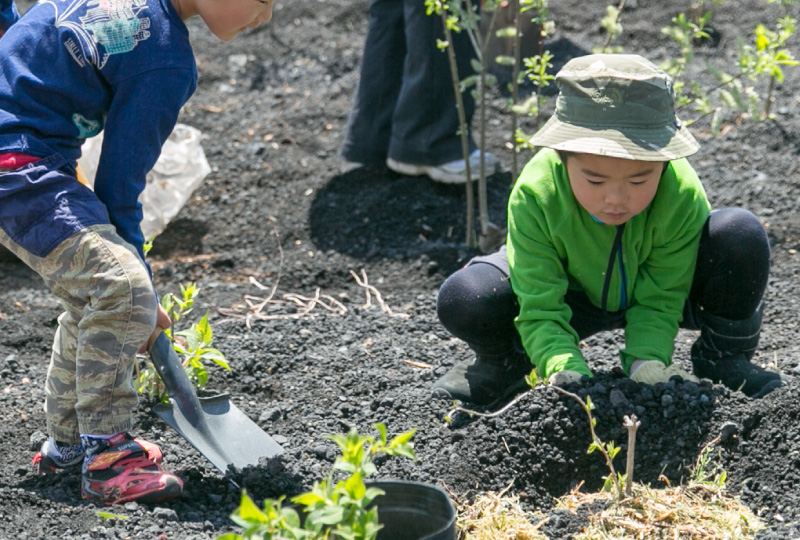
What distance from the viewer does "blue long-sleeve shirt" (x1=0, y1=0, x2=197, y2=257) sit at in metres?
2.17

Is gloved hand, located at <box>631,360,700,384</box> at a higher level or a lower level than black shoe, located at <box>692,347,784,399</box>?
higher

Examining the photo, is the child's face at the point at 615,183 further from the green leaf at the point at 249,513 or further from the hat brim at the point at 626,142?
the green leaf at the point at 249,513

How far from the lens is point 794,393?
232 centimetres

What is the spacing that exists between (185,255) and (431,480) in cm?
215

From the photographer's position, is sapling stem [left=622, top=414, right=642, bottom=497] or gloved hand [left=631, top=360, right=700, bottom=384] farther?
gloved hand [left=631, top=360, right=700, bottom=384]

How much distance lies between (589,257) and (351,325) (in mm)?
1003

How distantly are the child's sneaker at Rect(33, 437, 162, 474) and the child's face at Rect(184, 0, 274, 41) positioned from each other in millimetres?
1019

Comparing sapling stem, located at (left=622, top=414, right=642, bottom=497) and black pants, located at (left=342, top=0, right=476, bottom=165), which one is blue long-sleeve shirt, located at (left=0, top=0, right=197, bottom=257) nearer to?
sapling stem, located at (left=622, top=414, right=642, bottom=497)

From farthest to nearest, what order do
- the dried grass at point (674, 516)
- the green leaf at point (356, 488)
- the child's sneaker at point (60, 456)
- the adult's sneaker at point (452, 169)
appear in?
the adult's sneaker at point (452, 169) < the child's sneaker at point (60, 456) < the dried grass at point (674, 516) < the green leaf at point (356, 488)

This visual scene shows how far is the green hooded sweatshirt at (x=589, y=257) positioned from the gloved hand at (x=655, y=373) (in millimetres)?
36

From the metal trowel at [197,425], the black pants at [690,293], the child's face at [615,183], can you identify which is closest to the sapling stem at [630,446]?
the child's face at [615,183]

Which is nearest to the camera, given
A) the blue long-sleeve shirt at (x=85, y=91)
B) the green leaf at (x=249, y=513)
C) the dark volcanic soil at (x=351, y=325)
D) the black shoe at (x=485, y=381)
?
the green leaf at (x=249, y=513)

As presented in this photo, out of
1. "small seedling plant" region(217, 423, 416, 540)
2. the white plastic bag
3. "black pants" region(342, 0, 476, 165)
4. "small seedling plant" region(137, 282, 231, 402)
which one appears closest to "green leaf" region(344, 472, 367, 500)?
"small seedling plant" region(217, 423, 416, 540)

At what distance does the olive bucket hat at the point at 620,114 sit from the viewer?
2320 mm
